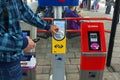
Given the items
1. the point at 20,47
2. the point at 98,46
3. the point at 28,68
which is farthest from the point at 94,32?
the point at 20,47

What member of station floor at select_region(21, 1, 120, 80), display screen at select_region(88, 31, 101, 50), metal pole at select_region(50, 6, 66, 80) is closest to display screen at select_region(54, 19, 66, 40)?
metal pole at select_region(50, 6, 66, 80)

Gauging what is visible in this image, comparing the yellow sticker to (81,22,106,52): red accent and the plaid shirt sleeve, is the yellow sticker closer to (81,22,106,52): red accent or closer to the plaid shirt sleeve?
(81,22,106,52): red accent

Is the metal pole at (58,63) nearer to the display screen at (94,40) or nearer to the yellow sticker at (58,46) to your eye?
the yellow sticker at (58,46)

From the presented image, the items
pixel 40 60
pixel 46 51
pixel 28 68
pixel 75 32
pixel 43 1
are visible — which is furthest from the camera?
pixel 75 32

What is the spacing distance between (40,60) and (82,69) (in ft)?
6.12

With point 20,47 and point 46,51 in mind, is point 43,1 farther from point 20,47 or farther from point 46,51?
point 46,51

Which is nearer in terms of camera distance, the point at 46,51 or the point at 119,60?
the point at 119,60

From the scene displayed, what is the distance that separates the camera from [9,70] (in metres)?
1.90

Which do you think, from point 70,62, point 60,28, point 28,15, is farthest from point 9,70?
point 70,62

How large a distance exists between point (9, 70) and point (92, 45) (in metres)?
1.85

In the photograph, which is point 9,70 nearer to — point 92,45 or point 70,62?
point 92,45

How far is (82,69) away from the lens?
3713 millimetres

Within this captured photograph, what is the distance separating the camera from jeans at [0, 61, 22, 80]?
6.22 ft

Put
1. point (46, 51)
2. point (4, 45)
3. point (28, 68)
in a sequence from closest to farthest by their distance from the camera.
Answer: point (4, 45) < point (28, 68) < point (46, 51)
